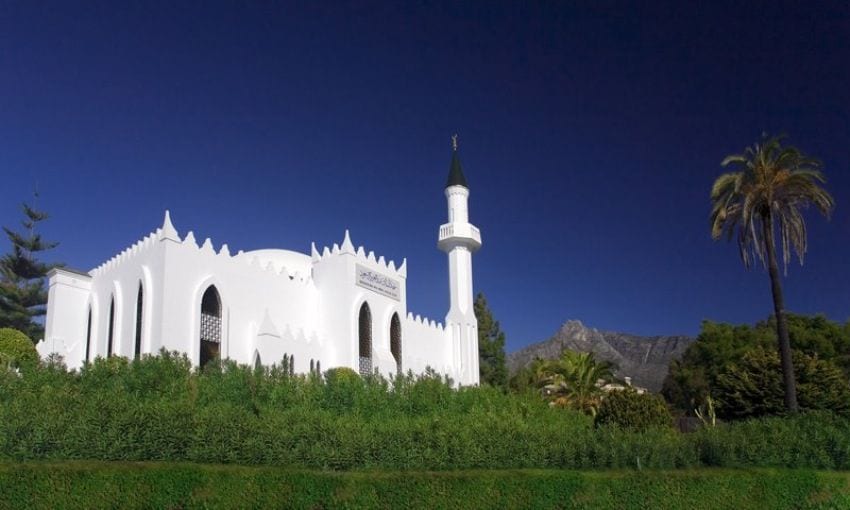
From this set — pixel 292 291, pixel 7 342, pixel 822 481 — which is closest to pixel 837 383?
pixel 822 481

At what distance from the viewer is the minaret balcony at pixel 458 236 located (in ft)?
113

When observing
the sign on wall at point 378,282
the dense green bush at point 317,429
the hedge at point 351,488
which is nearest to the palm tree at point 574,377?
the sign on wall at point 378,282

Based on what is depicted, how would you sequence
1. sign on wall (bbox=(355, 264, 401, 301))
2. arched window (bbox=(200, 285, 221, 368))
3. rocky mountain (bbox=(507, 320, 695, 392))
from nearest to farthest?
1. arched window (bbox=(200, 285, 221, 368))
2. sign on wall (bbox=(355, 264, 401, 301))
3. rocky mountain (bbox=(507, 320, 695, 392))

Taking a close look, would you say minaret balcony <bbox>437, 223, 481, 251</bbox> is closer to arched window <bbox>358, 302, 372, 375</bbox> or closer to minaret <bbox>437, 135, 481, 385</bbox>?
minaret <bbox>437, 135, 481, 385</bbox>

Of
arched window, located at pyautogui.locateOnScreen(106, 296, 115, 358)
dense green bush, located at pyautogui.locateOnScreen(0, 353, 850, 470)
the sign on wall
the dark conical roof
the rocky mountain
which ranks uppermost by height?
the dark conical roof

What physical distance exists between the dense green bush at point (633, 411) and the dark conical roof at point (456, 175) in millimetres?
13986

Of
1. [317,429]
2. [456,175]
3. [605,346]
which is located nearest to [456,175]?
[456,175]

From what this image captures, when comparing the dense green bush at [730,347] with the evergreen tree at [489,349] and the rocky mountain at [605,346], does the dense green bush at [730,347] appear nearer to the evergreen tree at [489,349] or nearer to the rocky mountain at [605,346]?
the evergreen tree at [489,349]

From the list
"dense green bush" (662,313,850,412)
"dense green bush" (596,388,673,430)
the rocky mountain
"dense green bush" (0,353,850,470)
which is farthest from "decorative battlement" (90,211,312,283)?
the rocky mountain

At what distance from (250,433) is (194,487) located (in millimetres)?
1682

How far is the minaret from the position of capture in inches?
1363

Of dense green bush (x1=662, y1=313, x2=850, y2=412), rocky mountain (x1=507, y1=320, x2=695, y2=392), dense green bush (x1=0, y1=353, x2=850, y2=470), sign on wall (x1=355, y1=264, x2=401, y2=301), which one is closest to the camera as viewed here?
dense green bush (x1=0, y1=353, x2=850, y2=470)

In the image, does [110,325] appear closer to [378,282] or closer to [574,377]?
[378,282]

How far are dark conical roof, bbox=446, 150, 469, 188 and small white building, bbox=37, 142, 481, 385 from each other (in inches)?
237
